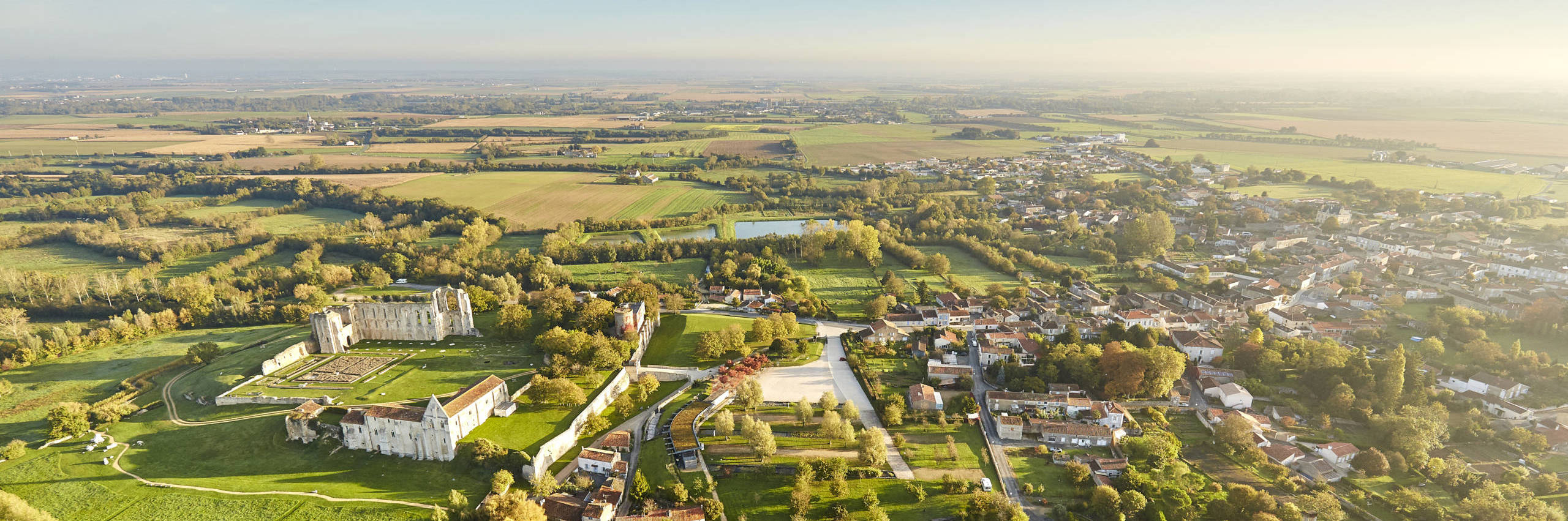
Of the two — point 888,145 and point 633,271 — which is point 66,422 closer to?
point 633,271

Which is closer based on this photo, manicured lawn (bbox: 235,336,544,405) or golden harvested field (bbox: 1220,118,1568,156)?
manicured lawn (bbox: 235,336,544,405)

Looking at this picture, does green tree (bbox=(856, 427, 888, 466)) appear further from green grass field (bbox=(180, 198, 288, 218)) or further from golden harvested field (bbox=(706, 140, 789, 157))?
golden harvested field (bbox=(706, 140, 789, 157))

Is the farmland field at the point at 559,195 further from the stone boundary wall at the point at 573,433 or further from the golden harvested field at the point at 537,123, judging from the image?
the golden harvested field at the point at 537,123

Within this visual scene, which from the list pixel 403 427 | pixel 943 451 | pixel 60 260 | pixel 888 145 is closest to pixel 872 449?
pixel 943 451

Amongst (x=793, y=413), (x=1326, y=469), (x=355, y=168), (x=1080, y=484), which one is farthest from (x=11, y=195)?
(x=1326, y=469)

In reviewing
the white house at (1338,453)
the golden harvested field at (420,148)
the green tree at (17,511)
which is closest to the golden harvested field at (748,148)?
the golden harvested field at (420,148)

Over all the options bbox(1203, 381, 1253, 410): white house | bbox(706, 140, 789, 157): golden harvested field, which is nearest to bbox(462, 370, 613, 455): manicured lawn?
bbox(1203, 381, 1253, 410): white house
